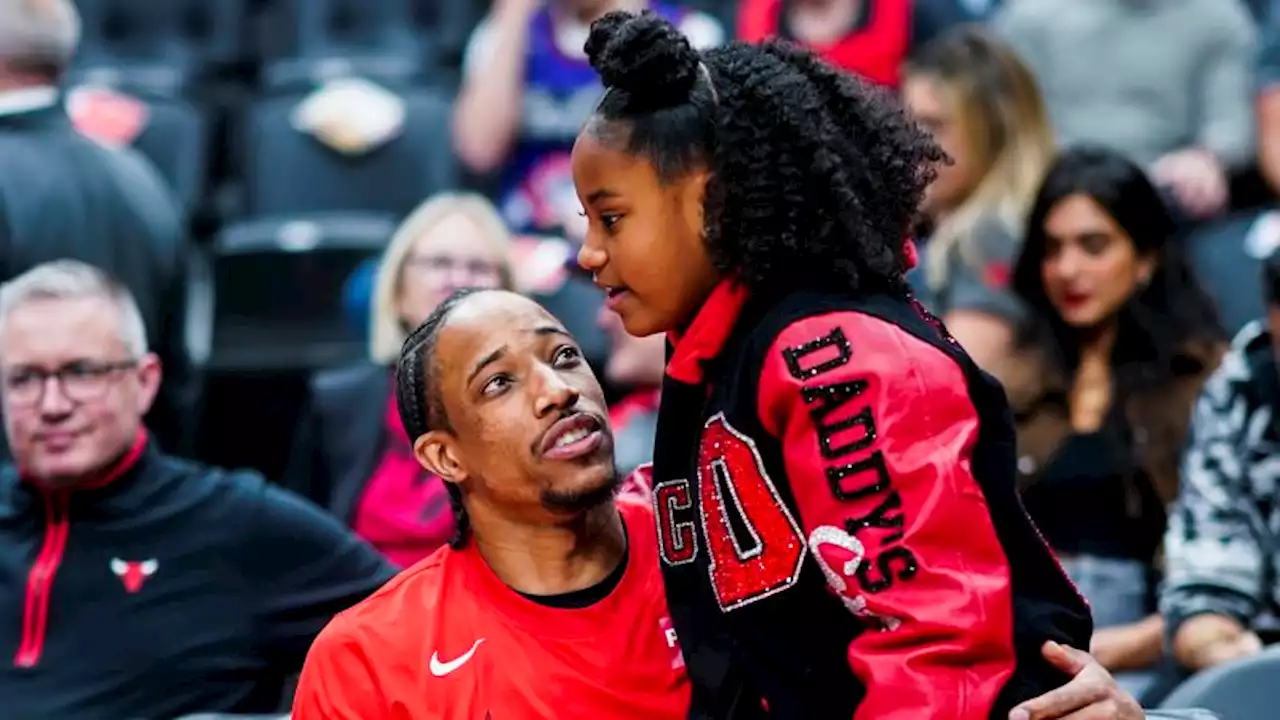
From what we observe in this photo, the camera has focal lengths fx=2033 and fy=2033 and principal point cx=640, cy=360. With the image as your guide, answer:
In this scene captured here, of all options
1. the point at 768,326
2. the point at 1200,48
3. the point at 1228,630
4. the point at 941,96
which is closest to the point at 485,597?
the point at 768,326

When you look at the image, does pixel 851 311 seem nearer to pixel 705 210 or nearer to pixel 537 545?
pixel 705 210

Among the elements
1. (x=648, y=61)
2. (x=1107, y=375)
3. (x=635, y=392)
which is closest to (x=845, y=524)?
(x=648, y=61)

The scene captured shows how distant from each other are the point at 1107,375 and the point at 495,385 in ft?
5.72

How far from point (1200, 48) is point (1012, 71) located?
0.79 m

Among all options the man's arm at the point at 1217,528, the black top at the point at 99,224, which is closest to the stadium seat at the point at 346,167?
the black top at the point at 99,224

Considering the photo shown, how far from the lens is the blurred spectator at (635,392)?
380 cm

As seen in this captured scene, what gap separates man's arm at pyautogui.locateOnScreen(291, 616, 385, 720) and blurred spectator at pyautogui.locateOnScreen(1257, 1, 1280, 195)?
3.04 metres

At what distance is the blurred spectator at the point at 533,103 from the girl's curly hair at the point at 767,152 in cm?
297

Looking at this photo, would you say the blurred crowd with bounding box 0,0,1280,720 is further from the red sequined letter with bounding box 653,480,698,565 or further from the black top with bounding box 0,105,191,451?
the red sequined letter with bounding box 653,480,698,565

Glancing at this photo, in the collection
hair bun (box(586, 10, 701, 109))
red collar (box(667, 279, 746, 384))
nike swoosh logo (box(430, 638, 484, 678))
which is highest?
hair bun (box(586, 10, 701, 109))

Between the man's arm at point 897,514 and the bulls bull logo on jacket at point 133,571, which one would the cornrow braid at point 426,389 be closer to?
the man's arm at point 897,514

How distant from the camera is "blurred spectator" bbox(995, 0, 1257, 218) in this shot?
4.88m

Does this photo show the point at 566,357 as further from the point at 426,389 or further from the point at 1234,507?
the point at 1234,507

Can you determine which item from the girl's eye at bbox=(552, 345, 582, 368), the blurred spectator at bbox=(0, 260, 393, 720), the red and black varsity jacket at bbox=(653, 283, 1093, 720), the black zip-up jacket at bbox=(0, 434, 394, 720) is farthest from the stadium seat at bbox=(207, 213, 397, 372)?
the red and black varsity jacket at bbox=(653, 283, 1093, 720)
